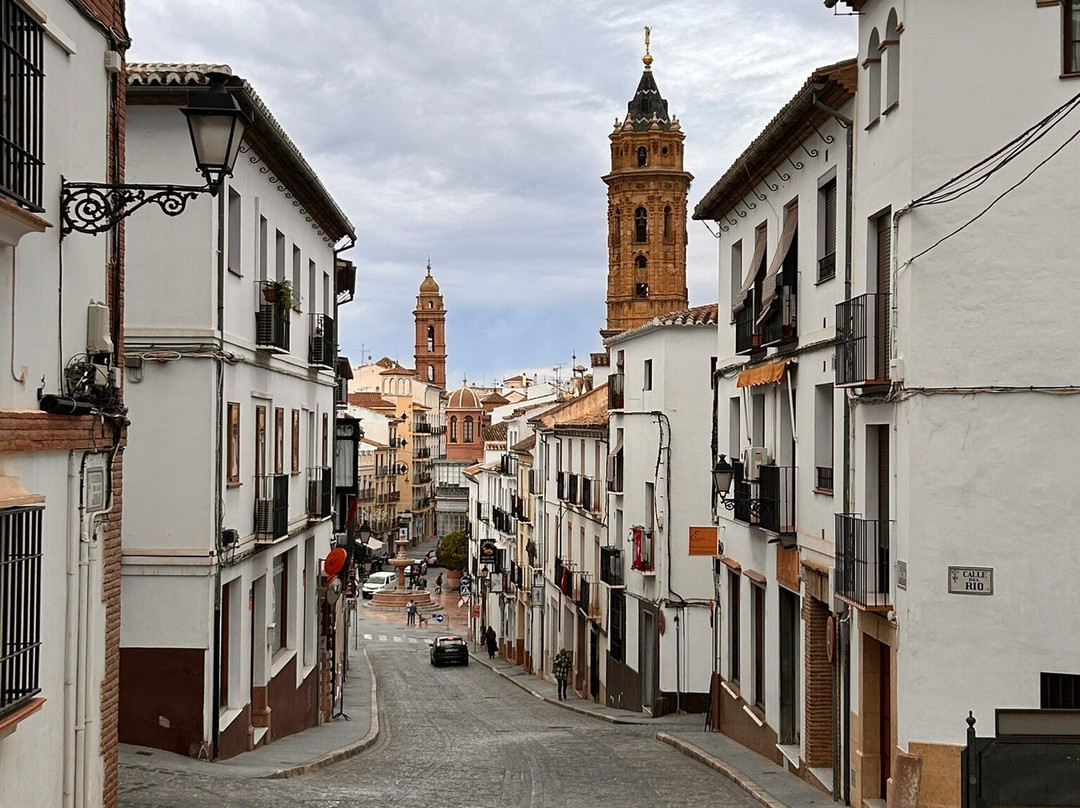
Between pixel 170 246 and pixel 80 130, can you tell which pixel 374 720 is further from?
pixel 80 130

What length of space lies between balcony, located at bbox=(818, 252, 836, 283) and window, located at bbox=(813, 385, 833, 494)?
1.35m

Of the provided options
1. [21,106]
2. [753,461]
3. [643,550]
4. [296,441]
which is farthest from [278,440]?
[21,106]

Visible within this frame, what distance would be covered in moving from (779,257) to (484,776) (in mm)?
8208

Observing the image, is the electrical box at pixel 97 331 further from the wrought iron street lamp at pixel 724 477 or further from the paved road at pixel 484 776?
the wrought iron street lamp at pixel 724 477

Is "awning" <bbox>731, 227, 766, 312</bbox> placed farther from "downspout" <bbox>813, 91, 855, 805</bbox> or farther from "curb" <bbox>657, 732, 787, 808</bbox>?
"curb" <bbox>657, 732, 787, 808</bbox>

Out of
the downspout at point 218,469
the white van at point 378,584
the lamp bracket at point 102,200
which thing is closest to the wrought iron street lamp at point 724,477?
the downspout at point 218,469

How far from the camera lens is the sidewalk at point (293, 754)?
15.1 meters

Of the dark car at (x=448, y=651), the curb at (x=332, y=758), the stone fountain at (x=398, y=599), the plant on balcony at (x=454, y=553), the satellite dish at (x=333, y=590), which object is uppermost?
the satellite dish at (x=333, y=590)

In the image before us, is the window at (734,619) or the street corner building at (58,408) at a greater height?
the street corner building at (58,408)

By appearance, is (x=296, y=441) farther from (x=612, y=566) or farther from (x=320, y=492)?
(x=612, y=566)

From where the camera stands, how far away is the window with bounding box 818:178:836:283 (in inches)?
631

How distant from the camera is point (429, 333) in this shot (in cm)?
14088

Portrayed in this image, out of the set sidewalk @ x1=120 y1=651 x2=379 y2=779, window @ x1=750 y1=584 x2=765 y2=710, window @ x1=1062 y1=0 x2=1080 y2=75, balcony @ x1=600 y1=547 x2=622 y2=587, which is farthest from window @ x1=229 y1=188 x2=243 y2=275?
balcony @ x1=600 y1=547 x2=622 y2=587

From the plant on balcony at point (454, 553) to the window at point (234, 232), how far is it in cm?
6990
